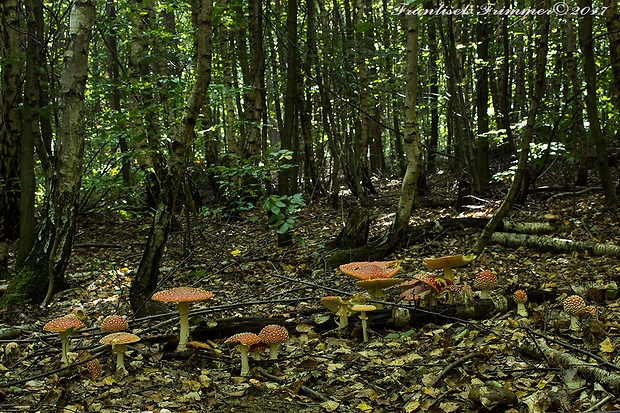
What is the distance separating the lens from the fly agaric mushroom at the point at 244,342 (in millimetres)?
3232

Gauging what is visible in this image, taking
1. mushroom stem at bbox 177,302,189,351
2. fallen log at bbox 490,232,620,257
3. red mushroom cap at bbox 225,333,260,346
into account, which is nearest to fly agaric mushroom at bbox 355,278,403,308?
red mushroom cap at bbox 225,333,260,346

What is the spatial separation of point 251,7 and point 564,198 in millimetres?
8540

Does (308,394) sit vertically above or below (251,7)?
below

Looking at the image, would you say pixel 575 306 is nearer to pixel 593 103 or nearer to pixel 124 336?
pixel 124 336

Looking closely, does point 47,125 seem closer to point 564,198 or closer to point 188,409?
point 188,409

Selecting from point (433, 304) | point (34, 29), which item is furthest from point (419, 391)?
point (34, 29)

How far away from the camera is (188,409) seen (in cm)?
296

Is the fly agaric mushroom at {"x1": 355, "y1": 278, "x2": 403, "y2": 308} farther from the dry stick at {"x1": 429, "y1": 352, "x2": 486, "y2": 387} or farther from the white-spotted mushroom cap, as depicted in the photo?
the white-spotted mushroom cap

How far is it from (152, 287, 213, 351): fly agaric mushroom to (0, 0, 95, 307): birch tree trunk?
2.70m

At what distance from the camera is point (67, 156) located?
532cm

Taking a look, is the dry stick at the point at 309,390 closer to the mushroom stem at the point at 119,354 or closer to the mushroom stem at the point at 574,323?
the mushroom stem at the point at 119,354

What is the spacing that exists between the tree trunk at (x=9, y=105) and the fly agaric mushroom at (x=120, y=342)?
15.6 ft

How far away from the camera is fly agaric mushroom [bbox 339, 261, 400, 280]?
3.92 meters

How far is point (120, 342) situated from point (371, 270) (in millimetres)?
2255
